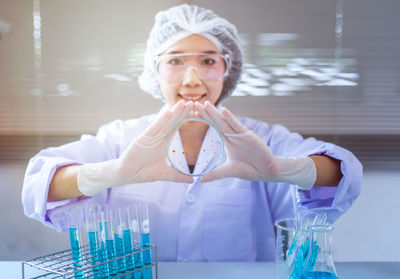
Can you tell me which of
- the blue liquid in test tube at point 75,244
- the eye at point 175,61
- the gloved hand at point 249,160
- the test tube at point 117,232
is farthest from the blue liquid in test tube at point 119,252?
the eye at point 175,61

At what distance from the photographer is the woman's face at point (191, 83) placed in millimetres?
1531

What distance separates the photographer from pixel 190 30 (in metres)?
1.61

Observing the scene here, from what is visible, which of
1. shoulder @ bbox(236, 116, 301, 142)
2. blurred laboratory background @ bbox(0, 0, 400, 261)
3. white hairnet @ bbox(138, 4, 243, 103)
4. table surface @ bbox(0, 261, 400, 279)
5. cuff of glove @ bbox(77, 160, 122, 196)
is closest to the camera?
table surface @ bbox(0, 261, 400, 279)

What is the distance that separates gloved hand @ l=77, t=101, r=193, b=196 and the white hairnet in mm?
519

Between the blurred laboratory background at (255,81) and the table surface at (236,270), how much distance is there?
1.12 metres

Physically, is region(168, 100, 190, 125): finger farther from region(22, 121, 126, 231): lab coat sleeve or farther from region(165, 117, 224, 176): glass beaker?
region(22, 121, 126, 231): lab coat sleeve

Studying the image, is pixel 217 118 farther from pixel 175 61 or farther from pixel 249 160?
pixel 175 61

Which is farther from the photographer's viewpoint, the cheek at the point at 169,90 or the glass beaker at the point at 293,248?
the cheek at the point at 169,90

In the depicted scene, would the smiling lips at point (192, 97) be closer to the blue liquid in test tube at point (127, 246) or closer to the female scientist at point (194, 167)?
the female scientist at point (194, 167)

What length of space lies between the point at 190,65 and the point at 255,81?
2.89ft

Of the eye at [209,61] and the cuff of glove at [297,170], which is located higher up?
the eye at [209,61]

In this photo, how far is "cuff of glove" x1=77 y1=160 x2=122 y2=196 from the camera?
1278 millimetres

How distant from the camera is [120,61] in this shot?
236cm

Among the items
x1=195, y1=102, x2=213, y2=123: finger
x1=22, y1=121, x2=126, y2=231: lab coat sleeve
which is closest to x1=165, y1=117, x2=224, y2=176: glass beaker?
x1=195, y1=102, x2=213, y2=123: finger
